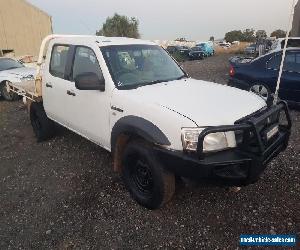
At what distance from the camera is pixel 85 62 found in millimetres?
4578

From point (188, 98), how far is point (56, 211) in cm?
222

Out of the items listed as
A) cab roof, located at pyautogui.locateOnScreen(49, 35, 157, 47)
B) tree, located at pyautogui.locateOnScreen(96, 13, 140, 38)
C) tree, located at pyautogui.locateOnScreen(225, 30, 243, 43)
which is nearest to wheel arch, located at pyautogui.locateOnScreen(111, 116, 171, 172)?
cab roof, located at pyautogui.locateOnScreen(49, 35, 157, 47)

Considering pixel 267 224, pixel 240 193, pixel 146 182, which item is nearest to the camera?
pixel 267 224

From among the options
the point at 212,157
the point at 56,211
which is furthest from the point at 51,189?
the point at 212,157

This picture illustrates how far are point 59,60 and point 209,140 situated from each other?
3266 millimetres

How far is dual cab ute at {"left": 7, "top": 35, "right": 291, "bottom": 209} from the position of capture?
A: 310cm

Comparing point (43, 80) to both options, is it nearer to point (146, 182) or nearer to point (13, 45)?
point (146, 182)

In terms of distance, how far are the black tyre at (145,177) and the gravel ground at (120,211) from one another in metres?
0.20

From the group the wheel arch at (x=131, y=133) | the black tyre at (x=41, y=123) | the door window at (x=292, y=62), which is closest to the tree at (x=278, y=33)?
the door window at (x=292, y=62)

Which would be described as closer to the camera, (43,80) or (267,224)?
(267,224)

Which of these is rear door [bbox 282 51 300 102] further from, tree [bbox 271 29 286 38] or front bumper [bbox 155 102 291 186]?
tree [bbox 271 29 286 38]

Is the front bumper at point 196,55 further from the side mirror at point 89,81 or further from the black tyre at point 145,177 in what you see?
the black tyre at point 145,177

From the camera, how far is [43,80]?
5.58m

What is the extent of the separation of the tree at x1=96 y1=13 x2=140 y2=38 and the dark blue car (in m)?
48.6
